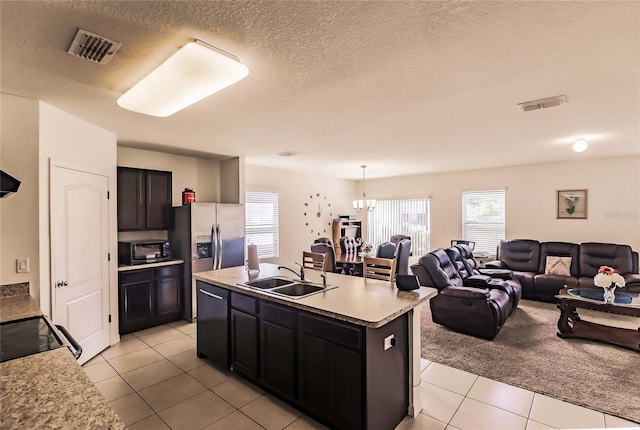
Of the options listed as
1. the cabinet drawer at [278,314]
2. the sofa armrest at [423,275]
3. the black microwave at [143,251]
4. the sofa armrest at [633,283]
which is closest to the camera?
the cabinet drawer at [278,314]

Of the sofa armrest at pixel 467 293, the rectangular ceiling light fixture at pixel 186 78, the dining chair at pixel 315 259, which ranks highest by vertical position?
the rectangular ceiling light fixture at pixel 186 78

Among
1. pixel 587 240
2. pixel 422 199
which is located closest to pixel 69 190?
pixel 422 199

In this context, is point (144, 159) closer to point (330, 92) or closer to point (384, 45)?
point (330, 92)

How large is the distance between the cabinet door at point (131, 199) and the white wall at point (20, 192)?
64.2 inches

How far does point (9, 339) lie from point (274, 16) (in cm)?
223

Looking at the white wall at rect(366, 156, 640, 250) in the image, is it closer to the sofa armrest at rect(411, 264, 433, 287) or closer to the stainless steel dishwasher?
the sofa armrest at rect(411, 264, 433, 287)

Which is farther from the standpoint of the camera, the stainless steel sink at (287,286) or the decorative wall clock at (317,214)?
the decorative wall clock at (317,214)

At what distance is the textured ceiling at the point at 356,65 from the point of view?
1.54 meters

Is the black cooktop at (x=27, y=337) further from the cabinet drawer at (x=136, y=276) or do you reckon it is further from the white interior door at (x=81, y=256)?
the cabinet drawer at (x=136, y=276)

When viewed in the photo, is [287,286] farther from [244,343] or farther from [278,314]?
[244,343]

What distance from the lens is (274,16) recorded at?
5.13ft

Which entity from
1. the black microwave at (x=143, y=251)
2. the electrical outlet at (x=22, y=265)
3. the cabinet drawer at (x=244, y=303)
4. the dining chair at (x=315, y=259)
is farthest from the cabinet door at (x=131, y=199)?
the dining chair at (x=315, y=259)

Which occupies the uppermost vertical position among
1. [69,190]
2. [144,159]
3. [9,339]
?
[144,159]

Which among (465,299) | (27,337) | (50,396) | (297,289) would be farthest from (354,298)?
(465,299)
